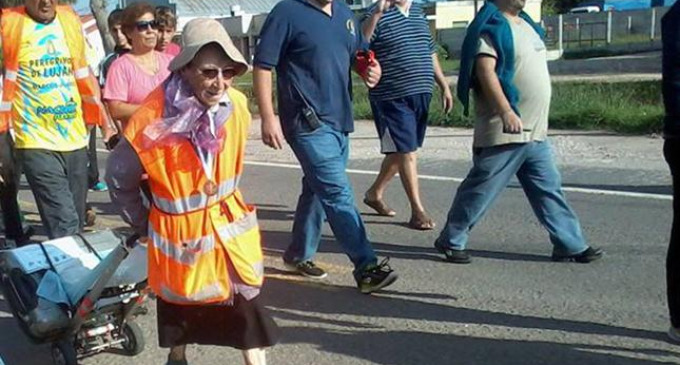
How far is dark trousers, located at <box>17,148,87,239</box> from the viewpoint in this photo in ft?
17.0

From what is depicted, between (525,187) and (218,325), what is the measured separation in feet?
9.39

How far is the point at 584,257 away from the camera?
565cm

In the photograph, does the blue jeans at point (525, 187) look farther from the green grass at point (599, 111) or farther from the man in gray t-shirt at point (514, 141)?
the green grass at point (599, 111)

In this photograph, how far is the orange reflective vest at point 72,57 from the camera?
16.7 feet

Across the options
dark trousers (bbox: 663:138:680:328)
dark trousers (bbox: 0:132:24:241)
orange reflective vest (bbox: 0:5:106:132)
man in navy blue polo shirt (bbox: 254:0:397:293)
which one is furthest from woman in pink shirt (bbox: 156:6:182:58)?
dark trousers (bbox: 663:138:680:328)

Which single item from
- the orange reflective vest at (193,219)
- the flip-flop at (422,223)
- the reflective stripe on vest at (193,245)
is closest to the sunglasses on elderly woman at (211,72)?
the orange reflective vest at (193,219)

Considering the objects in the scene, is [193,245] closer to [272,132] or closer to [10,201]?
[272,132]

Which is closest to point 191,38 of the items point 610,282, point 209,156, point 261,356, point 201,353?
point 209,156

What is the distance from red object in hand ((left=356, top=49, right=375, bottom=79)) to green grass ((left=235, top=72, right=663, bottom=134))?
671cm

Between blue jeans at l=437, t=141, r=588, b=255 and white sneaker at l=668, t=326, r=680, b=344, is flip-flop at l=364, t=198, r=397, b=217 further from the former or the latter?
white sneaker at l=668, t=326, r=680, b=344

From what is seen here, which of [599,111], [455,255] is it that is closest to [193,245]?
[455,255]

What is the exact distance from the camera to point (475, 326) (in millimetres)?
4680

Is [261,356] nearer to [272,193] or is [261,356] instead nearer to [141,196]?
[141,196]

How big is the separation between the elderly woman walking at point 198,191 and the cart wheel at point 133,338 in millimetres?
1259
